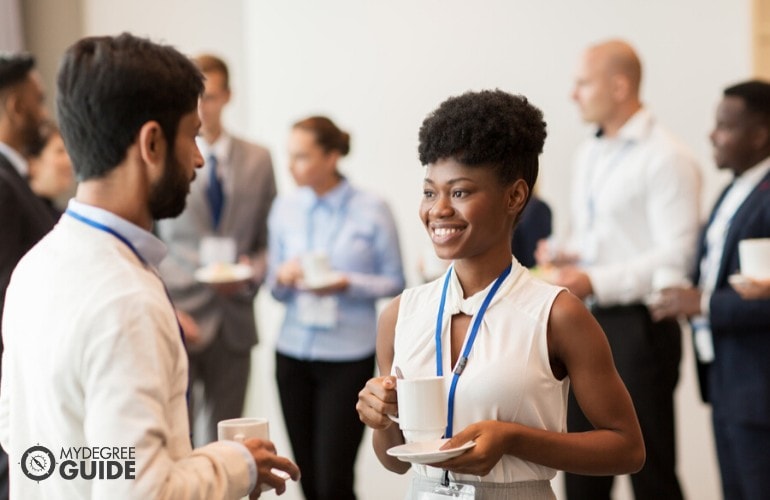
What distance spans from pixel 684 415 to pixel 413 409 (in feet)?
12.7

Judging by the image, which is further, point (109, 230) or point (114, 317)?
point (109, 230)

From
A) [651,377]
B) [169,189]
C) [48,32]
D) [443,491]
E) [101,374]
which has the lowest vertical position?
[651,377]

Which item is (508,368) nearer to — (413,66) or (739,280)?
(739,280)

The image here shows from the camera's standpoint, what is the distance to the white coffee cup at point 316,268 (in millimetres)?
4066

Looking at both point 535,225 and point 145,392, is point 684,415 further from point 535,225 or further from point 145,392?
point 145,392

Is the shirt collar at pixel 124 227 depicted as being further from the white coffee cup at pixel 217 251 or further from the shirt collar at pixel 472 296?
the white coffee cup at pixel 217 251

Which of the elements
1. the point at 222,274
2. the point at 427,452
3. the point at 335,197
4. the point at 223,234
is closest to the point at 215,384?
the point at 222,274

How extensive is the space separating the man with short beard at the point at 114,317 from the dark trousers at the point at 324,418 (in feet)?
7.84

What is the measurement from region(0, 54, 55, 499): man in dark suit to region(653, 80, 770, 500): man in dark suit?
2181mm

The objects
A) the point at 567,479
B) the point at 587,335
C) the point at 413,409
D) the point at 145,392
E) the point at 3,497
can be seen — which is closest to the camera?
the point at 145,392

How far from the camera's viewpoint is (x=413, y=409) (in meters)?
1.66

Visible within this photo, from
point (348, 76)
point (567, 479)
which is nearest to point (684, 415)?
point (567, 479)

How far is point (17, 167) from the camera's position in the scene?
323 cm

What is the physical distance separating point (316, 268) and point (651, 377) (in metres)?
1.41
